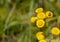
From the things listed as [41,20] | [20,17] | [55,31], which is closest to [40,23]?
[41,20]

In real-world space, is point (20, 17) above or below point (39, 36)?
above

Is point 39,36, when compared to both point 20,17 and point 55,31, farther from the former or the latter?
point 20,17

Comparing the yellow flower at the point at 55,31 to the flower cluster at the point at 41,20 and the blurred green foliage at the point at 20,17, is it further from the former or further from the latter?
the blurred green foliage at the point at 20,17

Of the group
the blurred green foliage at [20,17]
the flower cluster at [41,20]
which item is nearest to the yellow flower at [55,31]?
the flower cluster at [41,20]

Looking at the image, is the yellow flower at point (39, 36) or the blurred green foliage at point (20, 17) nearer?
the yellow flower at point (39, 36)

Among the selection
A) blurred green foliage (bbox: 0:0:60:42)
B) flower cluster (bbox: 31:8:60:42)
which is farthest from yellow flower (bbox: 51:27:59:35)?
blurred green foliage (bbox: 0:0:60:42)

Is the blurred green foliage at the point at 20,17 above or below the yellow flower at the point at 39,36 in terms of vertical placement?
above

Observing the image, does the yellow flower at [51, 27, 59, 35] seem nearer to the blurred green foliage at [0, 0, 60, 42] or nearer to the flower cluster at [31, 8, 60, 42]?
the flower cluster at [31, 8, 60, 42]

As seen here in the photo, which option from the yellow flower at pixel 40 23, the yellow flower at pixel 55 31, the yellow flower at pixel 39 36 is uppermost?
the yellow flower at pixel 40 23

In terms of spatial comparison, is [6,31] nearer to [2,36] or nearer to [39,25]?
[2,36]
